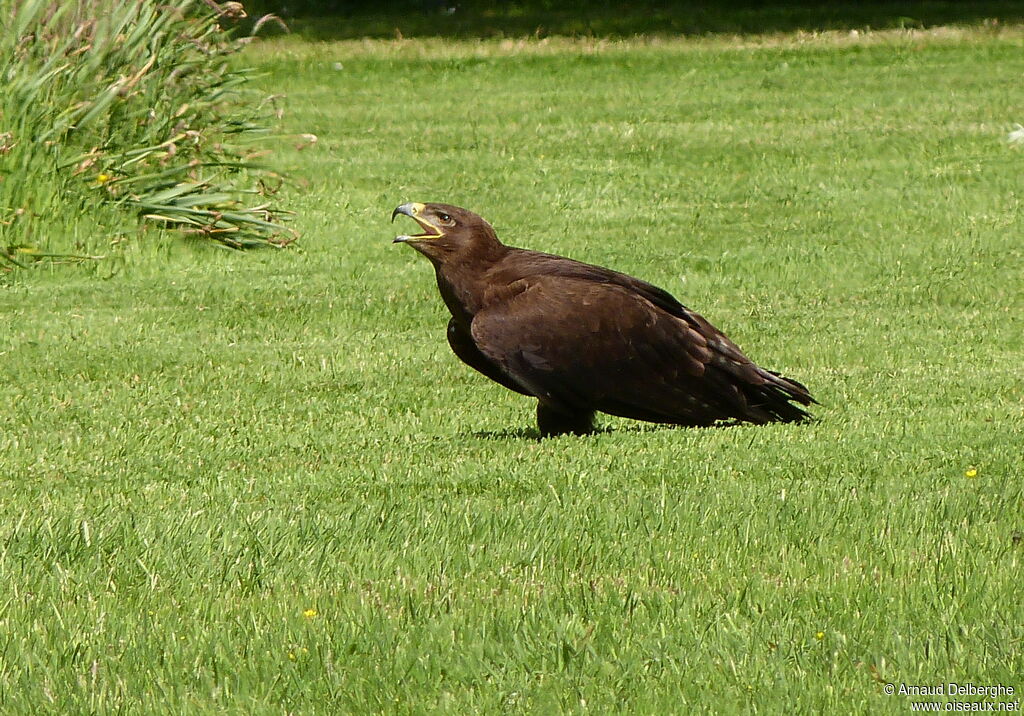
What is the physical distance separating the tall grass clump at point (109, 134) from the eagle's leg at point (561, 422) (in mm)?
6227

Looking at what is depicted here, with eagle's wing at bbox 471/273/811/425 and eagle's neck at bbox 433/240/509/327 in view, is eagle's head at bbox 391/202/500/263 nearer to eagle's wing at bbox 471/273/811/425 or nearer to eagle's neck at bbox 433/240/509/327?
eagle's neck at bbox 433/240/509/327

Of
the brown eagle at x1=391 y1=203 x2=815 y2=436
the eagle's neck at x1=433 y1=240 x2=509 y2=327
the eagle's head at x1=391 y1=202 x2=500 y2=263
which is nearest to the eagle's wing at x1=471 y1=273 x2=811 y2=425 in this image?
the brown eagle at x1=391 y1=203 x2=815 y2=436

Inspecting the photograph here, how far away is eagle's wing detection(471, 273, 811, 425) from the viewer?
23.1 ft

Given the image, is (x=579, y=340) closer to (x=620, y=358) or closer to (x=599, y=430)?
(x=620, y=358)

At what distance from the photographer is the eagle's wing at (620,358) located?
23.1 feet

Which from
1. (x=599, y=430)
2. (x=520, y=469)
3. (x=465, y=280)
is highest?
(x=465, y=280)

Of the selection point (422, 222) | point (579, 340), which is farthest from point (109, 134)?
point (579, 340)

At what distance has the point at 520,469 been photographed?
6590 millimetres

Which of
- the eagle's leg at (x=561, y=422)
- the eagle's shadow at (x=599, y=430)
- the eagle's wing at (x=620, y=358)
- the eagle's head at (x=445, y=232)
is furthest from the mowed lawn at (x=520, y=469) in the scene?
the eagle's head at (x=445, y=232)

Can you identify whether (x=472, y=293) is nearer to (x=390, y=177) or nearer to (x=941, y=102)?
(x=390, y=177)

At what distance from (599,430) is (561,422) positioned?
1.11 ft

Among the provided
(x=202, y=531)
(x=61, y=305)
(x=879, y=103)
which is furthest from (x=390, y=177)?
(x=202, y=531)

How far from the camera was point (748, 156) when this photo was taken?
55.6 feet

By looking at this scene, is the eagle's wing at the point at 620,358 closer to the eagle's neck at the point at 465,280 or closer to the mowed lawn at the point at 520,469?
the eagle's neck at the point at 465,280
